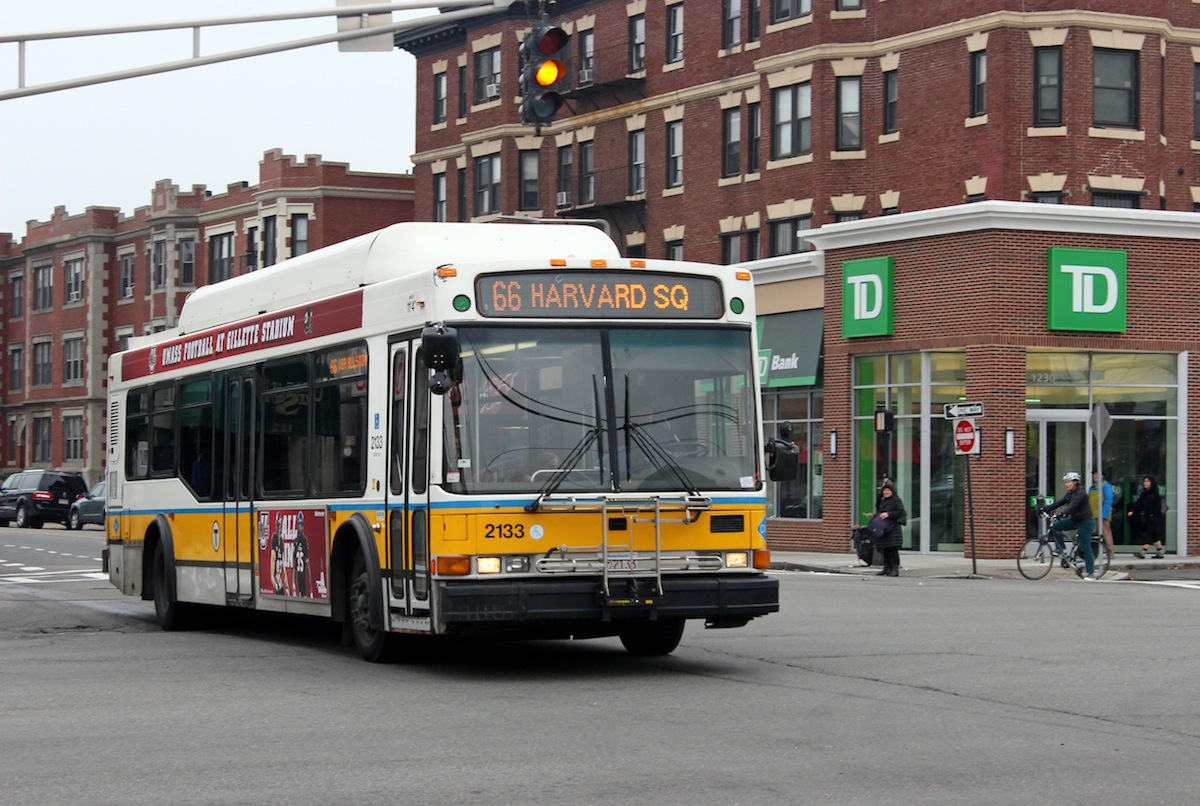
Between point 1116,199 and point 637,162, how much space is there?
13870mm

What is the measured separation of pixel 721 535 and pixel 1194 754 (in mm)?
4252

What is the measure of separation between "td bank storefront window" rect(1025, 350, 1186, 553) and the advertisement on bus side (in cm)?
2110

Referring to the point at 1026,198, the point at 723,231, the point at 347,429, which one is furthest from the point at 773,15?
the point at 347,429

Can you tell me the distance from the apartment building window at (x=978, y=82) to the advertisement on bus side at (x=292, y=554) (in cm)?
2502

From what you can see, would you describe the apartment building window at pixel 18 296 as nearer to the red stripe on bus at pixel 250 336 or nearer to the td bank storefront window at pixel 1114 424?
the td bank storefront window at pixel 1114 424

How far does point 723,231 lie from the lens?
140ft

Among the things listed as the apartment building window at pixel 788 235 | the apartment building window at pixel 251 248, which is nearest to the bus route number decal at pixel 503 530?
the apartment building window at pixel 788 235

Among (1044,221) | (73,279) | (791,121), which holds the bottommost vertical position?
(1044,221)

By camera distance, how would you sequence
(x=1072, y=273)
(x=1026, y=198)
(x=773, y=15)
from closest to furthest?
(x=1072, y=273)
(x=1026, y=198)
(x=773, y=15)

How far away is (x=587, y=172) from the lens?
48281 millimetres

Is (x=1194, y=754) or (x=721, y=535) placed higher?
(x=721, y=535)

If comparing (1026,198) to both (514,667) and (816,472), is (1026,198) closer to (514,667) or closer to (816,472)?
(816,472)

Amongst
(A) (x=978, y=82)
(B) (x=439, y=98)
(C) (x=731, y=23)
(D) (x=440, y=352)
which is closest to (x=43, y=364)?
(B) (x=439, y=98)

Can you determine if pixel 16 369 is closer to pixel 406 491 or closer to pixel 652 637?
pixel 652 637
